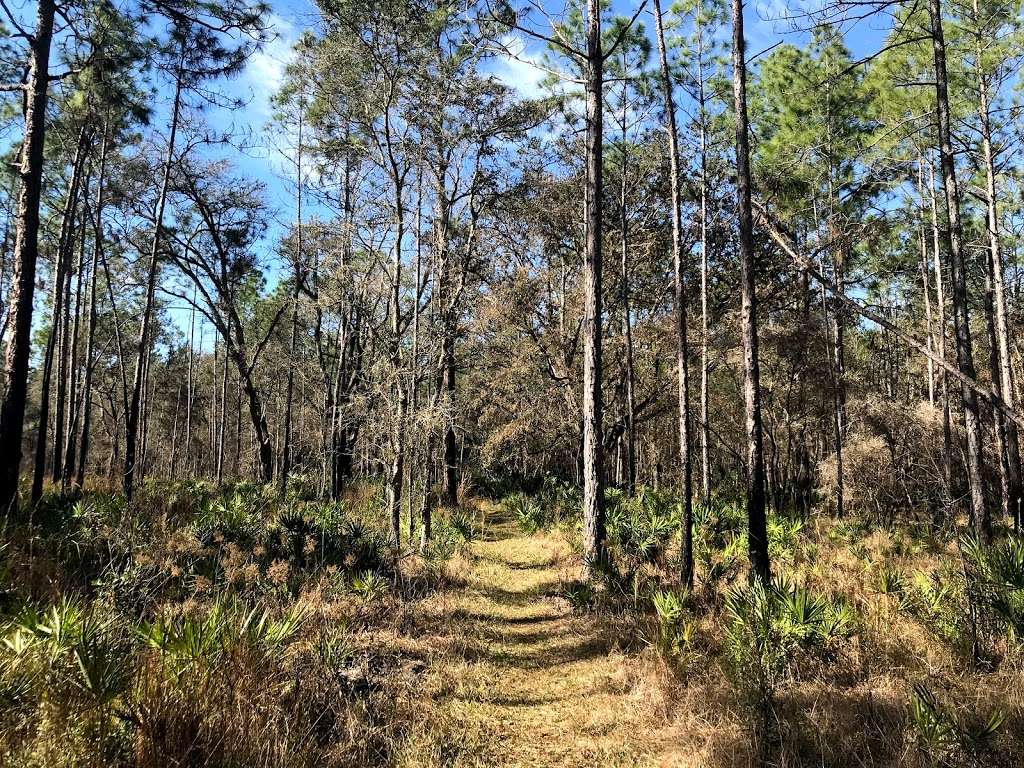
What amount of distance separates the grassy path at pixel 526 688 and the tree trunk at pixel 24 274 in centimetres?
617

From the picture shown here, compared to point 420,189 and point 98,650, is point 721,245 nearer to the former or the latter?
point 420,189

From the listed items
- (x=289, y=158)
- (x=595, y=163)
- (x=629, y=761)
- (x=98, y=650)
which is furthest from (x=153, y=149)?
(x=629, y=761)

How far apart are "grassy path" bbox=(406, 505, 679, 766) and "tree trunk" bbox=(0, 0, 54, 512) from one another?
243 inches

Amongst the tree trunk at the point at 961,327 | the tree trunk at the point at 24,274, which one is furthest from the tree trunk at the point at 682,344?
the tree trunk at the point at 24,274

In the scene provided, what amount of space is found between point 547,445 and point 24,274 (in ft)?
49.5

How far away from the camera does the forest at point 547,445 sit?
385 cm

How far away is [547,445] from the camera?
19734 millimetres

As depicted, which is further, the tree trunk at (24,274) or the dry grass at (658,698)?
the tree trunk at (24,274)

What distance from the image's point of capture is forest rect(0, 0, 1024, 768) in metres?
3.85

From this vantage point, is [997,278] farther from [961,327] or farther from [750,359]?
[750,359]

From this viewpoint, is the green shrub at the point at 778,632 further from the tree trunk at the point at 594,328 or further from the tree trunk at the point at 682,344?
the tree trunk at the point at 594,328

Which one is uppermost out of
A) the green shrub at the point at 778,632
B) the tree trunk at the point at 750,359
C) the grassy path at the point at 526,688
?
the tree trunk at the point at 750,359

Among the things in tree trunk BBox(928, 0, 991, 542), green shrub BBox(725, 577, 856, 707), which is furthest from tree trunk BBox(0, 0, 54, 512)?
tree trunk BBox(928, 0, 991, 542)

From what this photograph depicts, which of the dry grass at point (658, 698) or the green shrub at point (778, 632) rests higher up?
→ the green shrub at point (778, 632)
